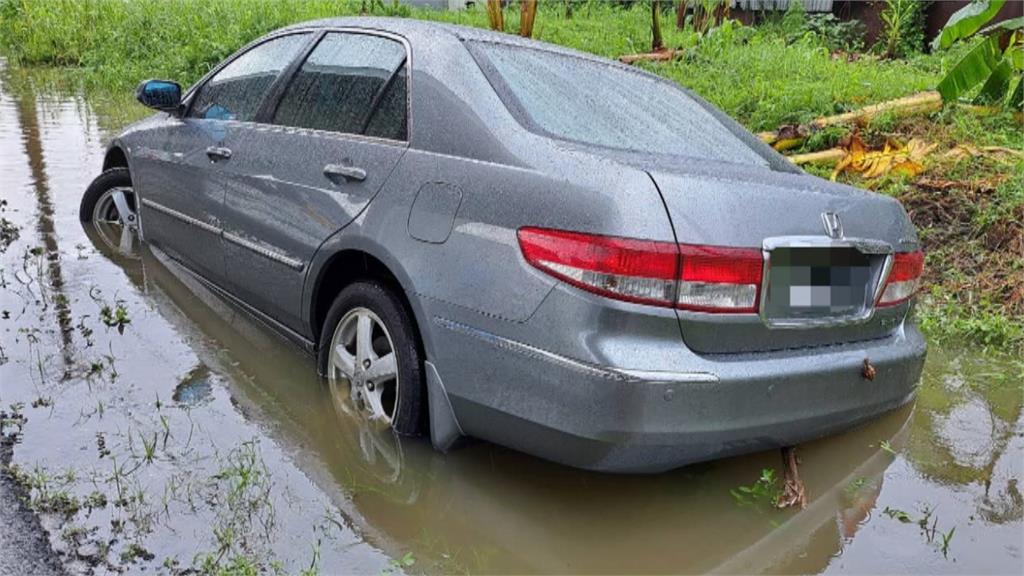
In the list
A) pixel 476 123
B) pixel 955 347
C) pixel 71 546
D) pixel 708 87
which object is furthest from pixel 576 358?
pixel 708 87

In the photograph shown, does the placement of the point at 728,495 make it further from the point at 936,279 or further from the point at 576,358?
the point at 936,279

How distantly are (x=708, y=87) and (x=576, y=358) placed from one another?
7599 mm

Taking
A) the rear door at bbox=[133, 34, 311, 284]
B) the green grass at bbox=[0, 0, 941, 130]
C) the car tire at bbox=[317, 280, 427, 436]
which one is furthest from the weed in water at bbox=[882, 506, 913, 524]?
the green grass at bbox=[0, 0, 941, 130]

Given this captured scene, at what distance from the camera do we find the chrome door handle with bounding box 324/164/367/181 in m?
3.30

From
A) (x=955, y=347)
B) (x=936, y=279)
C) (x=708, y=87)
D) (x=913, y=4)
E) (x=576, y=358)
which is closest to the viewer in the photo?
(x=576, y=358)

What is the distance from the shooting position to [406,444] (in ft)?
10.7

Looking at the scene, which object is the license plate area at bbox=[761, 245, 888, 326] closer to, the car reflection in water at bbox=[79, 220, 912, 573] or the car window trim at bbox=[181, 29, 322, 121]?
the car reflection in water at bbox=[79, 220, 912, 573]

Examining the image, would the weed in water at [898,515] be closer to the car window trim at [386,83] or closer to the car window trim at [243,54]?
the car window trim at [386,83]

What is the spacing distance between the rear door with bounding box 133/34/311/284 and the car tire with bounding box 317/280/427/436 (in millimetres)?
1326

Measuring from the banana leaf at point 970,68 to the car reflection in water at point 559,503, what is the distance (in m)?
2.72

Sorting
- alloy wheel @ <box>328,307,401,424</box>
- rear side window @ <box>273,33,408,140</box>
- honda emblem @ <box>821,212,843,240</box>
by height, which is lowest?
alloy wheel @ <box>328,307,401,424</box>

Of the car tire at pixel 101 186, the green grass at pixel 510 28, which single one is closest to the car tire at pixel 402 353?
the car tire at pixel 101 186

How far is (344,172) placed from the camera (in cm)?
338

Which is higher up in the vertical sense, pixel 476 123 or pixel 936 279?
pixel 476 123
